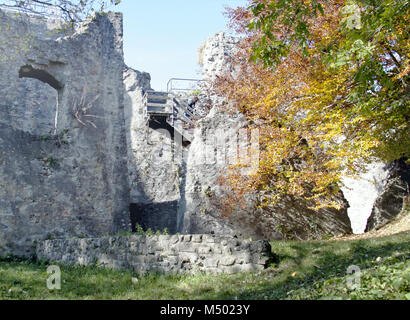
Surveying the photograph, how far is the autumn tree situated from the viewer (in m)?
6.82

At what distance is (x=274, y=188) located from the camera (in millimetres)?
11508

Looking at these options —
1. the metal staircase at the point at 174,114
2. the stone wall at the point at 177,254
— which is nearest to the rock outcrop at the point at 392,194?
the stone wall at the point at 177,254

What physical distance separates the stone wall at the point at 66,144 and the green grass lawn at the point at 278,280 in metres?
3.76

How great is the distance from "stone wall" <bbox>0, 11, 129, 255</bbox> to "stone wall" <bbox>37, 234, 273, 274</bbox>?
11.9 ft

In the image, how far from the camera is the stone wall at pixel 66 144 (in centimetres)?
1268

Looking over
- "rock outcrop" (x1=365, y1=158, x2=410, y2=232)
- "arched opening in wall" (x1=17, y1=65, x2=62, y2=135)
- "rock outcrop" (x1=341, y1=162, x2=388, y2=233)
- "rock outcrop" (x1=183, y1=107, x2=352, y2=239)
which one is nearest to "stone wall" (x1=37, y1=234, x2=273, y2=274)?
"rock outcrop" (x1=183, y1=107, x2=352, y2=239)

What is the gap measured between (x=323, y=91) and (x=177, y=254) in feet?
17.7

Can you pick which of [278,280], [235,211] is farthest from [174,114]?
[278,280]

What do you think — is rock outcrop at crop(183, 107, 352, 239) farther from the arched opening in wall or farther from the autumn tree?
the arched opening in wall

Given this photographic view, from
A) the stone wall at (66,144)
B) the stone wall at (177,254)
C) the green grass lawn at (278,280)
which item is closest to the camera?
the green grass lawn at (278,280)

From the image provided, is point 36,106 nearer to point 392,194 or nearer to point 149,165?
point 149,165

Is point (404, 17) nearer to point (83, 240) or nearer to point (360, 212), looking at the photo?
point (83, 240)

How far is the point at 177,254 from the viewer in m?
8.20

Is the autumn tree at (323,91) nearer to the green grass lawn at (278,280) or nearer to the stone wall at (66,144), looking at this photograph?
the green grass lawn at (278,280)
